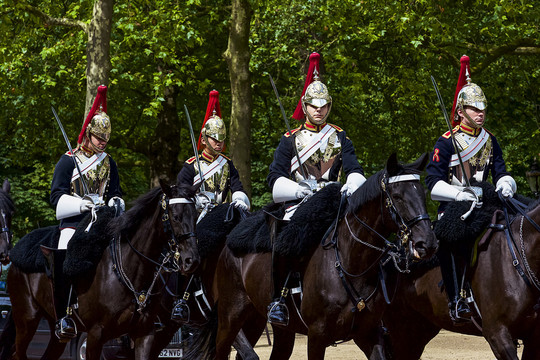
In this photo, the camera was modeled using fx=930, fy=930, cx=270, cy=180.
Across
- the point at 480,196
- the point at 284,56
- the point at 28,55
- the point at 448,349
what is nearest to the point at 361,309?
the point at 480,196

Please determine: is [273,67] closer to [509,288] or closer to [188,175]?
[188,175]

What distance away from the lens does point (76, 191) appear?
939 cm

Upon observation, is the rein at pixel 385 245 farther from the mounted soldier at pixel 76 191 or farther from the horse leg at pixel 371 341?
the mounted soldier at pixel 76 191

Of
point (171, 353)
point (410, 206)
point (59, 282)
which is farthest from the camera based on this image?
point (171, 353)

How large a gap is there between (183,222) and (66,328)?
69.9 inches

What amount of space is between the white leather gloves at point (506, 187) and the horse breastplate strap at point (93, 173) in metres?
3.95

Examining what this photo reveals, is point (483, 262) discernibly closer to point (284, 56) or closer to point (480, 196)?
point (480, 196)

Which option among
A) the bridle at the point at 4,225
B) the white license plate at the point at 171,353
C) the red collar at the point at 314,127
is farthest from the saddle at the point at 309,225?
the bridle at the point at 4,225

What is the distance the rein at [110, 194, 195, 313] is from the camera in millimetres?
8117

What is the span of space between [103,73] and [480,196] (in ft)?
30.9

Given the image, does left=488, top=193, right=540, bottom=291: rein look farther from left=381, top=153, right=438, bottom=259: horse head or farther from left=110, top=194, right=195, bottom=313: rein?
left=110, top=194, right=195, bottom=313: rein

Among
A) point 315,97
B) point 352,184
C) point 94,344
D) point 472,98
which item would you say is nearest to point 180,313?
point 94,344

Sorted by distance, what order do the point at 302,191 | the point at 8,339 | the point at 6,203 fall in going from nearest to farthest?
the point at 302,191
the point at 8,339
the point at 6,203

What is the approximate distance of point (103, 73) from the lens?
16.1 metres
